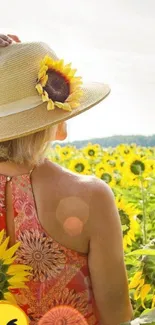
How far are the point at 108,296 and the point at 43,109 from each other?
0.33 metres

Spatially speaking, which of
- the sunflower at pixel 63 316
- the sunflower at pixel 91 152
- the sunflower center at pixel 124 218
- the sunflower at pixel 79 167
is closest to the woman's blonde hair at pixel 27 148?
the sunflower at pixel 63 316

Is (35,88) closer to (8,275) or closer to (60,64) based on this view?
(60,64)

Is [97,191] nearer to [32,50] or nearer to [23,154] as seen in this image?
[23,154]

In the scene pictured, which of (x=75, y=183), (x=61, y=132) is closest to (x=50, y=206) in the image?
(x=75, y=183)

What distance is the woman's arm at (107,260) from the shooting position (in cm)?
120

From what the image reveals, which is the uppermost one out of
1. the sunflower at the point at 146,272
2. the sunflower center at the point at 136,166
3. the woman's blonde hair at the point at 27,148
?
the woman's blonde hair at the point at 27,148

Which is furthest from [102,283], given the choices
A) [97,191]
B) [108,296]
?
[97,191]

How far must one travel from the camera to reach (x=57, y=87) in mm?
1246

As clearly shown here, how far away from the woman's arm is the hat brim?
126 mm

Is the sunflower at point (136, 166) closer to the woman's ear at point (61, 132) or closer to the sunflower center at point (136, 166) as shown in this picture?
the sunflower center at point (136, 166)

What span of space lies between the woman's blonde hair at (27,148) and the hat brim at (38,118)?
20 mm

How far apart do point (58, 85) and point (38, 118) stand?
0.24 feet

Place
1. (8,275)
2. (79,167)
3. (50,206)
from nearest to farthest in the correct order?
(8,275) < (50,206) < (79,167)

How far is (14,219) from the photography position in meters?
1.22
